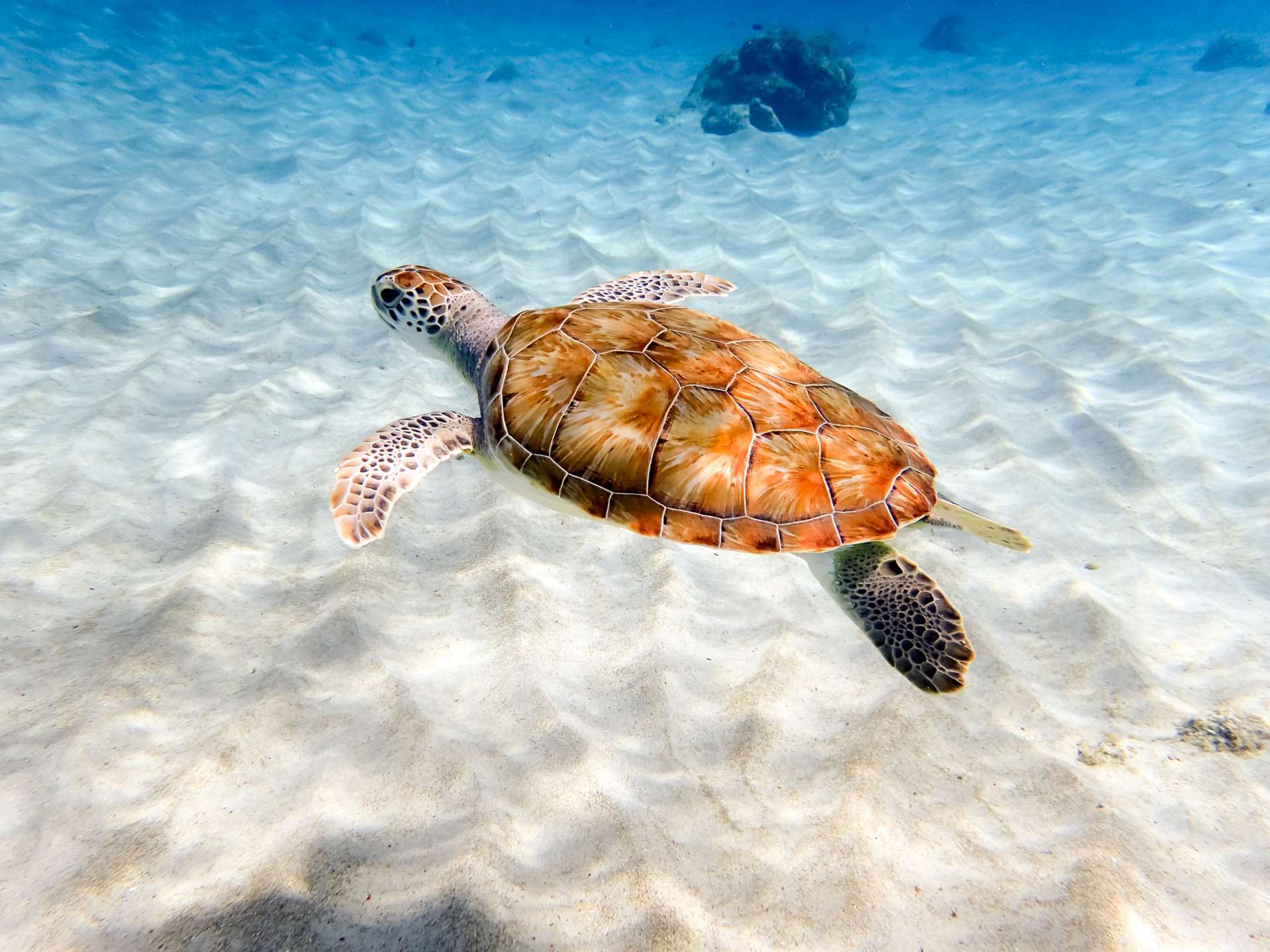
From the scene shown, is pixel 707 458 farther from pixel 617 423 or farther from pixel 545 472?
pixel 545 472

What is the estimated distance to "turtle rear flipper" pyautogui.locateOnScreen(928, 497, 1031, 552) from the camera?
8.88 feet

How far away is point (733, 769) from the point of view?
93.0 inches

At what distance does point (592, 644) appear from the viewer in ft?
9.23

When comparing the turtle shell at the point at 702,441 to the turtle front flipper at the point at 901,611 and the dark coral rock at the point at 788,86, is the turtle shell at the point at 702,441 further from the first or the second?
the dark coral rock at the point at 788,86

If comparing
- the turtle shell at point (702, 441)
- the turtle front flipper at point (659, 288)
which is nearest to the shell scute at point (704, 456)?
the turtle shell at point (702, 441)

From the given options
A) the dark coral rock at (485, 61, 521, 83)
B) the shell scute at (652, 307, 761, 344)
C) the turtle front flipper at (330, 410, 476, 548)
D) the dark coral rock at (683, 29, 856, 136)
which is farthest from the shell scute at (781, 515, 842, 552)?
the dark coral rock at (485, 61, 521, 83)

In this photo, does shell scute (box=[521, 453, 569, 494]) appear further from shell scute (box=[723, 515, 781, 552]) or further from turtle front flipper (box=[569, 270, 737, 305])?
turtle front flipper (box=[569, 270, 737, 305])

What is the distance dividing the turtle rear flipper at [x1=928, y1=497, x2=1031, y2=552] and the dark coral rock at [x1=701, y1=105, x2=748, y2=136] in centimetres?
1190

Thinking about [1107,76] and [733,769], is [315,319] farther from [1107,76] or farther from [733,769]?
[1107,76]

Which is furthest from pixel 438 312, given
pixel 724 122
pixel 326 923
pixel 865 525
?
pixel 724 122

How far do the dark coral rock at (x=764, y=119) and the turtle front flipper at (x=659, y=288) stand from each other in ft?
33.0

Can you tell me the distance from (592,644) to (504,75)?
19004mm

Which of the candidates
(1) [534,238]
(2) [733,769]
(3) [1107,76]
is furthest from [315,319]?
(3) [1107,76]

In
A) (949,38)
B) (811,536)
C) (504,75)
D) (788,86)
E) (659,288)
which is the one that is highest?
(949,38)
